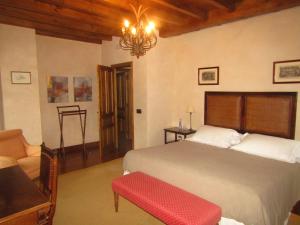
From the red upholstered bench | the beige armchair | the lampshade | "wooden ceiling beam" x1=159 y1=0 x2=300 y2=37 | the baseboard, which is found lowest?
the baseboard

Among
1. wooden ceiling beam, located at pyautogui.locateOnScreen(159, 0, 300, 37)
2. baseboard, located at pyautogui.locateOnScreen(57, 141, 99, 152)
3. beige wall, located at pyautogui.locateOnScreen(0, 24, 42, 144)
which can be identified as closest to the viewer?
wooden ceiling beam, located at pyautogui.locateOnScreen(159, 0, 300, 37)

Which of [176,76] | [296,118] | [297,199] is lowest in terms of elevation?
[297,199]

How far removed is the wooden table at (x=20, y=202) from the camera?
1271mm

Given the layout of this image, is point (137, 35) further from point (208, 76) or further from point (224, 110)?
point (224, 110)

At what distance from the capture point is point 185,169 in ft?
8.14

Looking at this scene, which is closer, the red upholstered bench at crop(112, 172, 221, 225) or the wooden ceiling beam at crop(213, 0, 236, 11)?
the red upholstered bench at crop(112, 172, 221, 225)

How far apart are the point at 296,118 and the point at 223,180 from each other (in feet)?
5.74

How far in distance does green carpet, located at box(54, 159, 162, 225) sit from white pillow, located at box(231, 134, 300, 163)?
159cm

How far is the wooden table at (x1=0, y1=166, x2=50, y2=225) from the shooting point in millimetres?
1271

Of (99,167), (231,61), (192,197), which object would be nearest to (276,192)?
→ (192,197)

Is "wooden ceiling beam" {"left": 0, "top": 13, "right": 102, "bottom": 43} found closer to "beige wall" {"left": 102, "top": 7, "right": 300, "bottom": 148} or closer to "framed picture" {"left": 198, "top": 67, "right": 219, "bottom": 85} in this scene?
"beige wall" {"left": 102, "top": 7, "right": 300, "bottom": 148}

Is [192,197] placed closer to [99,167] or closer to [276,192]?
[276,192]

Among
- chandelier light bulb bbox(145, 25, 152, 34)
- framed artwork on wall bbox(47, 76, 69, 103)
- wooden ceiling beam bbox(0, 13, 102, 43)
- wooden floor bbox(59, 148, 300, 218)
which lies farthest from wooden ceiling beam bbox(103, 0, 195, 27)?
wooden floor bbox(59, 148, 300, 218)

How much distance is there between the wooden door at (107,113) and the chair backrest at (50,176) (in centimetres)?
292
